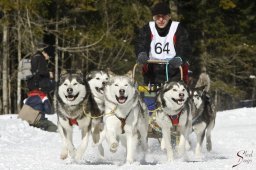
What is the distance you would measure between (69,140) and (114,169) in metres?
1.04

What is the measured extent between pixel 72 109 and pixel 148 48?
52.4 inches

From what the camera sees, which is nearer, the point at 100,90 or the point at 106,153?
the point at 100,90

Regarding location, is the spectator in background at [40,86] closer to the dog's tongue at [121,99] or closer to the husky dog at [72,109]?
the husky dog at [72,109]

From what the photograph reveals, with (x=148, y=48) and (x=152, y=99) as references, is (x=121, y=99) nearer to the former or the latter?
(x=152, y=99)

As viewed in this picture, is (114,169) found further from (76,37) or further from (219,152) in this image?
(76,37)

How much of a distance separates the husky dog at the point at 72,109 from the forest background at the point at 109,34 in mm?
9406

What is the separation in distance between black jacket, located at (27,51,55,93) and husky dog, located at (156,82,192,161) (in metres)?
4.19

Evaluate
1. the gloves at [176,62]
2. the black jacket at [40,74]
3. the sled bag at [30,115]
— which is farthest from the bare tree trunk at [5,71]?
the gloves at [176,62]

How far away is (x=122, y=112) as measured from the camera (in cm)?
623

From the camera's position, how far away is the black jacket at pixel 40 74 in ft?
34.1

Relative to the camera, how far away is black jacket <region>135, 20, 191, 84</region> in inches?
276

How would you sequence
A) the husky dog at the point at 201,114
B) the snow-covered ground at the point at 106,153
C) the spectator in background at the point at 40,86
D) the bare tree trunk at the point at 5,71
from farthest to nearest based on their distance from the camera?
the bare tree trunk at the point at 5,71 → the spectator in background at the point at 40,86 → the husky dog at the point at 201,114 → the snow-covered ground at the point at 106,153

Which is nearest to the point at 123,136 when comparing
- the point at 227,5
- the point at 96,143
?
the point at 96,143

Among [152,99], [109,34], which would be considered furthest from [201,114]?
[109,34]
